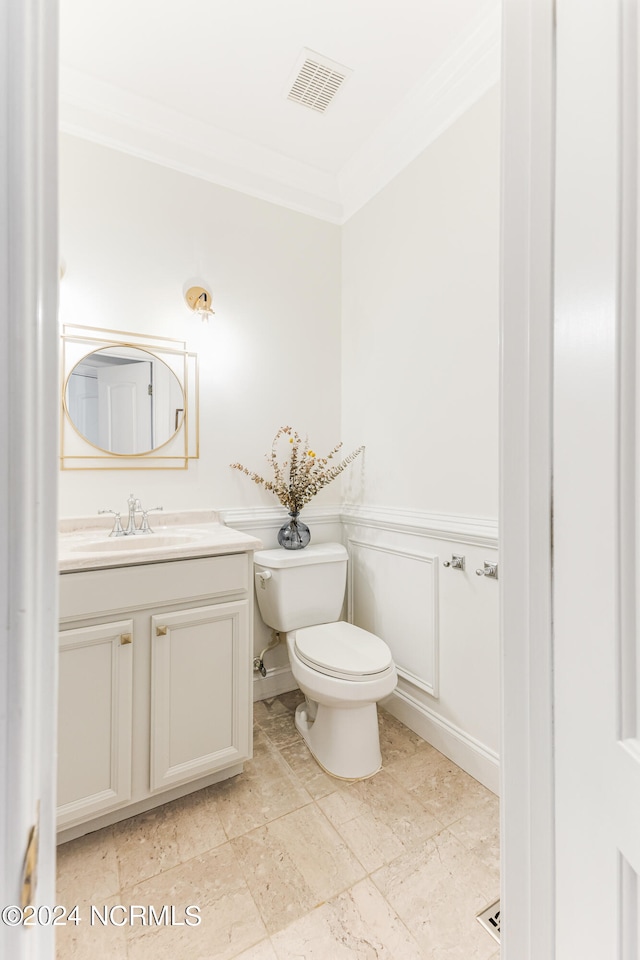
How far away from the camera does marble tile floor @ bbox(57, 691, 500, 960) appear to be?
3.36 ft

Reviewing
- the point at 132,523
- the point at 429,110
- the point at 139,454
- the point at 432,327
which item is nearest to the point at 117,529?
the point at 132,523

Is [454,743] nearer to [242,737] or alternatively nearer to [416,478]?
[242,737]

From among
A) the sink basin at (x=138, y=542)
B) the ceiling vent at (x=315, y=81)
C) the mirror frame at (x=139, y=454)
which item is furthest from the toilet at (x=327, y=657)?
the ceiling vent at (x=315, y=81)

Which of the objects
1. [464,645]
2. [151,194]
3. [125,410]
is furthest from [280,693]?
[151,194]

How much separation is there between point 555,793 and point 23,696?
60 cm

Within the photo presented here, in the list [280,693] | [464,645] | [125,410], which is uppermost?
[125,410]

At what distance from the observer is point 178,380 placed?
1.91m

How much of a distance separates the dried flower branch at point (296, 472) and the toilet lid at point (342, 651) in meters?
0.58

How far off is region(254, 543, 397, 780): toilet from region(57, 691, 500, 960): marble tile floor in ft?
0.33

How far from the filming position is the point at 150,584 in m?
1.36

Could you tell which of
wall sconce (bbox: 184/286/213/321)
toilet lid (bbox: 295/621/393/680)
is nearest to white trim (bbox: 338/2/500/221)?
wall sconce (bbox: 184/286/213/321)

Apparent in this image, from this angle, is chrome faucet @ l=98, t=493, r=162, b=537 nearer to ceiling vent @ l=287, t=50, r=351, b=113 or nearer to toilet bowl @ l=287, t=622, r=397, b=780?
toilet bowl @ l=287, t=622, r=397, b=780

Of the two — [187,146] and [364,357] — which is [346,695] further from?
[187,146]

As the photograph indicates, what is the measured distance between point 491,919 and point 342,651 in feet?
2.60
